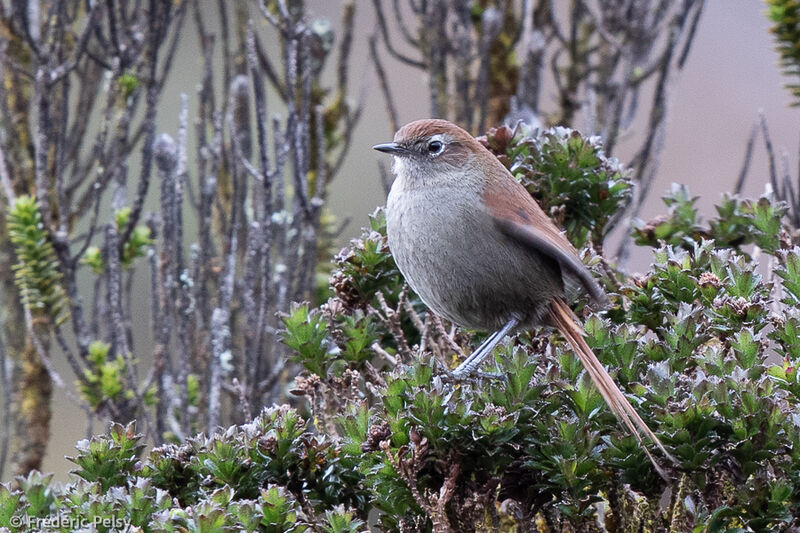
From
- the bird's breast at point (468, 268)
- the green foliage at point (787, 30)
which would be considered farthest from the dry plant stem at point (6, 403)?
the green foliage at point (787, 30)

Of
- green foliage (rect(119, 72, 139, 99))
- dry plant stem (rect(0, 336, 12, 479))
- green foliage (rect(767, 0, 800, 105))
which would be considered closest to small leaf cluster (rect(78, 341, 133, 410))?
dry plant stem (rect(0, 336, 12, 479))

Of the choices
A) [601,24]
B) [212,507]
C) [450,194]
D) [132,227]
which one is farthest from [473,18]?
[212,507]

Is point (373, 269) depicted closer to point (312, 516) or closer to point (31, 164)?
point (312, 516)

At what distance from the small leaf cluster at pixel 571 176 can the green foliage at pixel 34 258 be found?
5.99 feet

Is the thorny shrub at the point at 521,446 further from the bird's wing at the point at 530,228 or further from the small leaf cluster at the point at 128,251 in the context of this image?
the small leaf cluster at the point at 128,251

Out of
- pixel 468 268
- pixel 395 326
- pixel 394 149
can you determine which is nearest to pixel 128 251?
pixel 394 149

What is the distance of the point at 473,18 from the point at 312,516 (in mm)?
3985

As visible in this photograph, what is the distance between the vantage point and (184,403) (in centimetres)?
320

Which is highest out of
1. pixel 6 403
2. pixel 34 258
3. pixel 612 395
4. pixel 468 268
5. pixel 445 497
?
pixel 34 258

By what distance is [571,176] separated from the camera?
8.47 feet

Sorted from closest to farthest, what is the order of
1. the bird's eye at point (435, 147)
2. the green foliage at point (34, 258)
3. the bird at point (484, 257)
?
1. the bird at point (484, 257)
2. the bird's eye at point (435, 147)
3. the green foliage at point (34, 258)

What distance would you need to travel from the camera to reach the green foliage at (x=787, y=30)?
3615mm

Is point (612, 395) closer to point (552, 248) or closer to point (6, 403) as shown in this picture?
point (552, 248)

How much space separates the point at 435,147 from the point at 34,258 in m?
1.69
